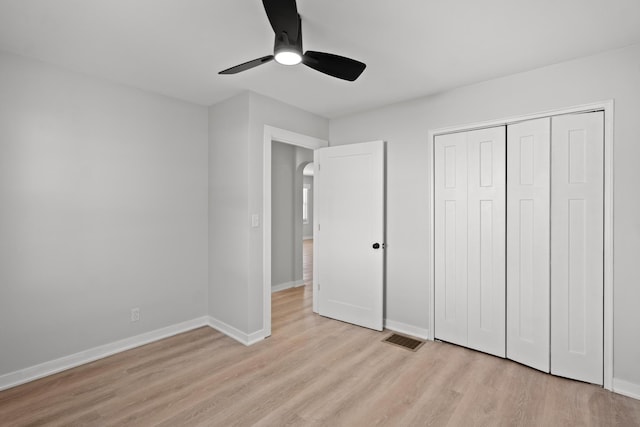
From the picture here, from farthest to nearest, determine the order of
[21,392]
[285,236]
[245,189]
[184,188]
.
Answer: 1. [285,236]
2. [184,188]
3. [245,189]
4. [21,392]

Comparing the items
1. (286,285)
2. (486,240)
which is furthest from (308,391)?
(286,285)

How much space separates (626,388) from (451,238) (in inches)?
64.8

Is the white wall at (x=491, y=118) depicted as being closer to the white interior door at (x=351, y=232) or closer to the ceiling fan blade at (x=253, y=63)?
the white interior door at (x=351, y=232)

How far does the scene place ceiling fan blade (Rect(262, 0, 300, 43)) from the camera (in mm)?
1521

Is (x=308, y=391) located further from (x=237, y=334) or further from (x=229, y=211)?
(x=229, y=211)

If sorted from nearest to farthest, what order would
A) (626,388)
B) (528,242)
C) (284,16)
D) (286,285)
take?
(284,16) < (626,388) < (528,242) < (286,285)

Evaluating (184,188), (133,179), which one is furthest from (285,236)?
(133,179)

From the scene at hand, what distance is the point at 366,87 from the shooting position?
312cm

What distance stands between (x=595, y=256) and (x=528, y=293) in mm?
573

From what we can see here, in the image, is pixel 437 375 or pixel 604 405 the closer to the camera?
pixel 604 405

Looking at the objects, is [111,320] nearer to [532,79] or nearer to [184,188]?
[184,188]

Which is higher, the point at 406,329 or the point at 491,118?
the point at 491,118

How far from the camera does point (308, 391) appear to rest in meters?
2.40

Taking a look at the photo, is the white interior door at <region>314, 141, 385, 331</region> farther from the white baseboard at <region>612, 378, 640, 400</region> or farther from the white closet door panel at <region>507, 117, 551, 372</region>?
the white baseboard at <region>612, 378, 640, 400</region>
